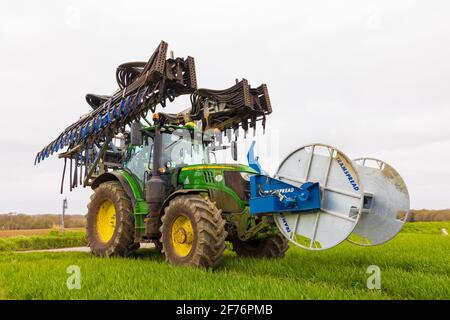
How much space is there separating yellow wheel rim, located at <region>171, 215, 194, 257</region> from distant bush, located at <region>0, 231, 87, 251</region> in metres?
7.40

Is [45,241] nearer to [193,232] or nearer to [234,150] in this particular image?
[234,150]

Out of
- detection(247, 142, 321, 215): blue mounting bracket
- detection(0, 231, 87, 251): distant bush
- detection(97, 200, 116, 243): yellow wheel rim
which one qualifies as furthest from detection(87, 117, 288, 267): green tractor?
detection(0, 231, 87, 251): distant bush

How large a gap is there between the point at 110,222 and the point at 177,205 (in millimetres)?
2780

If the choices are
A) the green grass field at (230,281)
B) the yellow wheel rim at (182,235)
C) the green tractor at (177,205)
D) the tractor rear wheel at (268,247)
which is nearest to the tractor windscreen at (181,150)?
Answer: the green tractor at (177,205)

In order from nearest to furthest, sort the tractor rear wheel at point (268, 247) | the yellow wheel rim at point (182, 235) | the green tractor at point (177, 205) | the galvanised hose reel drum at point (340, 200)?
the galvanised hose reel drum at point (340, 200) < the green tractor at point (177, 205) < the yellow wheel rim at point (182, 235) < the tractor rear wheel at point (268, 247)

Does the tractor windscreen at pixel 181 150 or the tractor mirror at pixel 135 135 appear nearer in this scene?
the tractor mirror at pixel 135 135

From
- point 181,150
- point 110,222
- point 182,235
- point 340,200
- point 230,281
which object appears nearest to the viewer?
point 230,281

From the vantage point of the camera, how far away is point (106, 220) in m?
8.72

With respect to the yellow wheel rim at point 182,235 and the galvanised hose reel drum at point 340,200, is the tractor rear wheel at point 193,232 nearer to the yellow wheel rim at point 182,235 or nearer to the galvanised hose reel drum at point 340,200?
the yellow wheel rim at point 182,235

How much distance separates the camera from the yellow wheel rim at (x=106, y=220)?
8.55 metres

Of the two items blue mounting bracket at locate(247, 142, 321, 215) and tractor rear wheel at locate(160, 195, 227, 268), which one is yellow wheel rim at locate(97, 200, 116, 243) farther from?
blue mounting bracket at locate(247, 142, 321, 215)

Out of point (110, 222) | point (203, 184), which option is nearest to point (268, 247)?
point (203, 184)

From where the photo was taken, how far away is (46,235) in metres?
13.4

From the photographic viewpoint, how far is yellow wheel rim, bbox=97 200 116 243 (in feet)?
28.0
